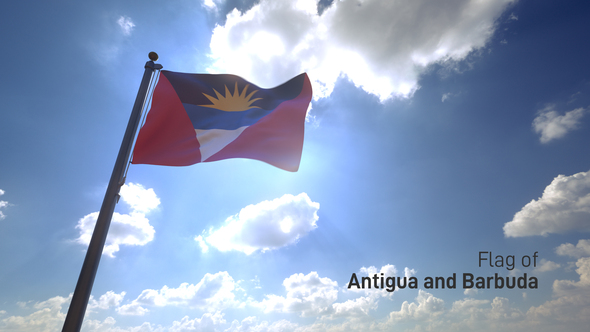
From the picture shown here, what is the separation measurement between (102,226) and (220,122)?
5411mm

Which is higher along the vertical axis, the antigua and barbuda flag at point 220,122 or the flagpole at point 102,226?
the antigua and barbuda flag at point 220,122

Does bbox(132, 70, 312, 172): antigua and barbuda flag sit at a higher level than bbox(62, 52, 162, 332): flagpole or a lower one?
higher

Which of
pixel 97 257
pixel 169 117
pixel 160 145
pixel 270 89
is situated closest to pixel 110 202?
pixel 97 257

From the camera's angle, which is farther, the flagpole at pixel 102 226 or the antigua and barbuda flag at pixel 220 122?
the antigua and barbuda flag at pixel 220 122

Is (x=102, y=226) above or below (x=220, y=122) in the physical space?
below

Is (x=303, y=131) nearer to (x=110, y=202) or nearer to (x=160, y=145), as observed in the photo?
(x=160, y=145)

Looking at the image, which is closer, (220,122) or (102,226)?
(102,226)

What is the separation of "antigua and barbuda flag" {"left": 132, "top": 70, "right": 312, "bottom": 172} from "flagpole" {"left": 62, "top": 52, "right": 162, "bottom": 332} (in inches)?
51.6

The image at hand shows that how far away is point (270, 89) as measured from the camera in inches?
488

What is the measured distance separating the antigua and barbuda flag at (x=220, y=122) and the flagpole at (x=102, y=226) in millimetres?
1310

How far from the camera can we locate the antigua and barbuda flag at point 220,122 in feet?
31.8

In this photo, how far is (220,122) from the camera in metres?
11.0

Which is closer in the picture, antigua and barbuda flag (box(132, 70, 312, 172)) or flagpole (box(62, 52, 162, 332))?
flagpole (box(62, 52, 162, 332))

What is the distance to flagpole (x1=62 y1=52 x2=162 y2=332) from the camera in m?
5.81
